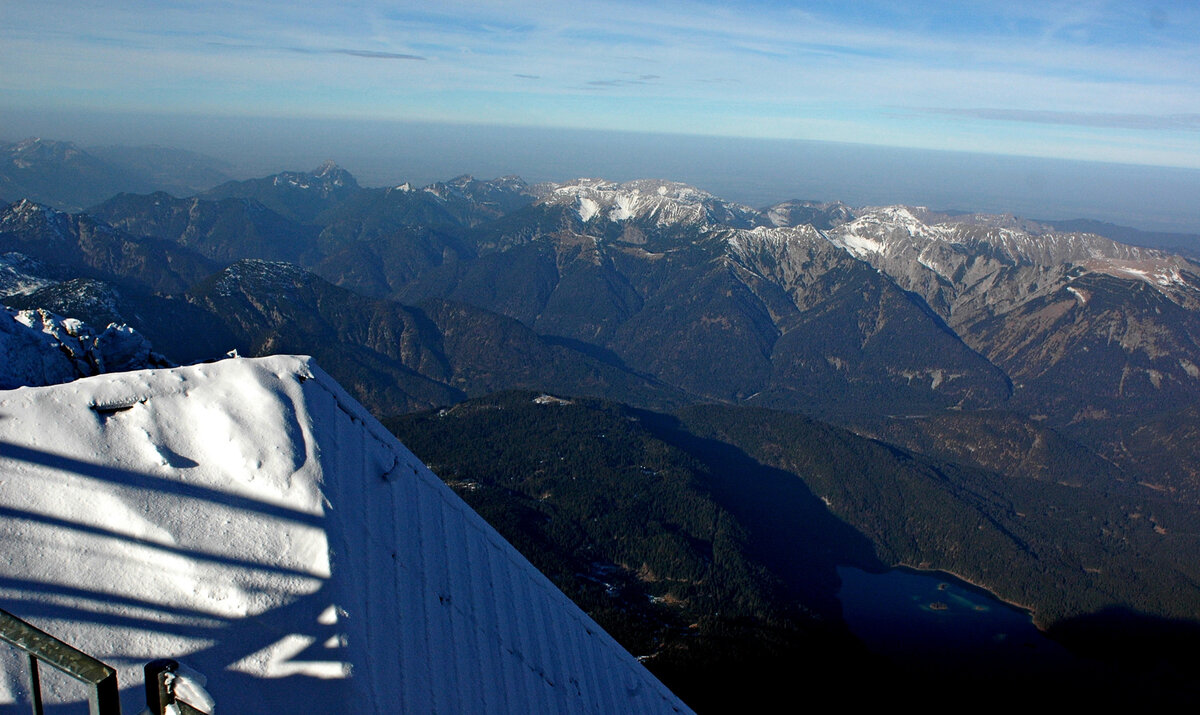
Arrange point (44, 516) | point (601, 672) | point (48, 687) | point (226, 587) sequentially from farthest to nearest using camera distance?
1. point (601, 672)
2. point (226, 587)
3. point (44, 516)
4. point (48, 687)

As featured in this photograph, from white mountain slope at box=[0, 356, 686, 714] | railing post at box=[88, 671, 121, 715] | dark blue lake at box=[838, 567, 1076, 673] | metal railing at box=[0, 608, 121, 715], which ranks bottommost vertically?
dark blue lake at box=[838, 567, 1076, 673]

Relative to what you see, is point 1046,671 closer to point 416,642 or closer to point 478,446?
point 478,446

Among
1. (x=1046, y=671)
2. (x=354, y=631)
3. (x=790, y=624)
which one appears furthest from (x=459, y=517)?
(x=1046, y=671)

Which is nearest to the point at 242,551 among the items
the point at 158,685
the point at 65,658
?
the point at 158,685

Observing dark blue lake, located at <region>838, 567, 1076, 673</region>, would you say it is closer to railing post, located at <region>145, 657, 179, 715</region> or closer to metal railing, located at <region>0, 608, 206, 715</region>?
railing post, located at <region>145, 657, 179, 715</region>

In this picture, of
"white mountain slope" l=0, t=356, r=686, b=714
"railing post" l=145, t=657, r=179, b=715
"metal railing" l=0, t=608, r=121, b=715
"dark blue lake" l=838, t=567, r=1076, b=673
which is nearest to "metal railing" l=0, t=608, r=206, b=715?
"metal railing" l=0, t=608, r=121, b=715

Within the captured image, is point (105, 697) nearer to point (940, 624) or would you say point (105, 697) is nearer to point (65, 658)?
point (65, 658)
